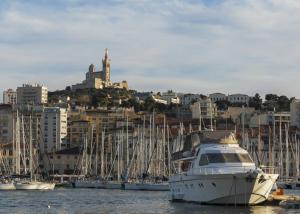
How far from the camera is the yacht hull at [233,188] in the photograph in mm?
51656

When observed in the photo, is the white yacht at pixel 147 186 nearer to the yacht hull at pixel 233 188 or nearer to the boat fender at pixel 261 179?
the yacht hull at pixel 233 188

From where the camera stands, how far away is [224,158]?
178ft

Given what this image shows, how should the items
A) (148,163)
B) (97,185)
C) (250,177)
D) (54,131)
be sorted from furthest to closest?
(54,131), (97,185), (148,163), (250,177)

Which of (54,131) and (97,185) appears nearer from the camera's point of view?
(97,185)

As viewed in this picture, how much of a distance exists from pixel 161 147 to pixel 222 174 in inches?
2313

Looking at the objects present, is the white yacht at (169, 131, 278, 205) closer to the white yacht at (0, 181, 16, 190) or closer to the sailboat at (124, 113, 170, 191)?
the sailboat at (124, 113, 170, 191)

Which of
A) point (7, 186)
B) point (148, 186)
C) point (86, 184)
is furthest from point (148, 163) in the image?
point (7, 186)

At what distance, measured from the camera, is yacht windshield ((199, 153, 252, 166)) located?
5416 centimetres

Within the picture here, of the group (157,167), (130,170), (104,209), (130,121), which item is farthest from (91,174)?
(104,209)

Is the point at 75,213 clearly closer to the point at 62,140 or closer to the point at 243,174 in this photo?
the point at 243,174

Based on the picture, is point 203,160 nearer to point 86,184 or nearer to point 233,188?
point 233,188

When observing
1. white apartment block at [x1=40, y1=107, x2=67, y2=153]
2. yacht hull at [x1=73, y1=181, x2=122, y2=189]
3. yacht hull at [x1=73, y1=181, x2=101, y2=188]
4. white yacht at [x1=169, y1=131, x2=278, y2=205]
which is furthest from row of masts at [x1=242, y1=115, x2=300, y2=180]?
white apartment block at [x1=40, y1=107, x2=67, y2=153]

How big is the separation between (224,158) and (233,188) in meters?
2.70

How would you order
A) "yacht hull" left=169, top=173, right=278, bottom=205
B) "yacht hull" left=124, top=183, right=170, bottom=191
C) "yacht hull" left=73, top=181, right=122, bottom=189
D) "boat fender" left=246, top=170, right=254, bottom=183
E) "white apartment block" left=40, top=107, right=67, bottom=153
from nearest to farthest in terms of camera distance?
"boat fender" left=246, top=170, right=254, bottom=183
"yacht hull" left=169, top=173, right=278, bottom=205
"yacht hull" left=124, top=183, right=170, bottom=191
"yacht hull" left=73, top=181, right=122, bottom=189
"white apartment block" left=40, top=107, right=67, bottom=153
